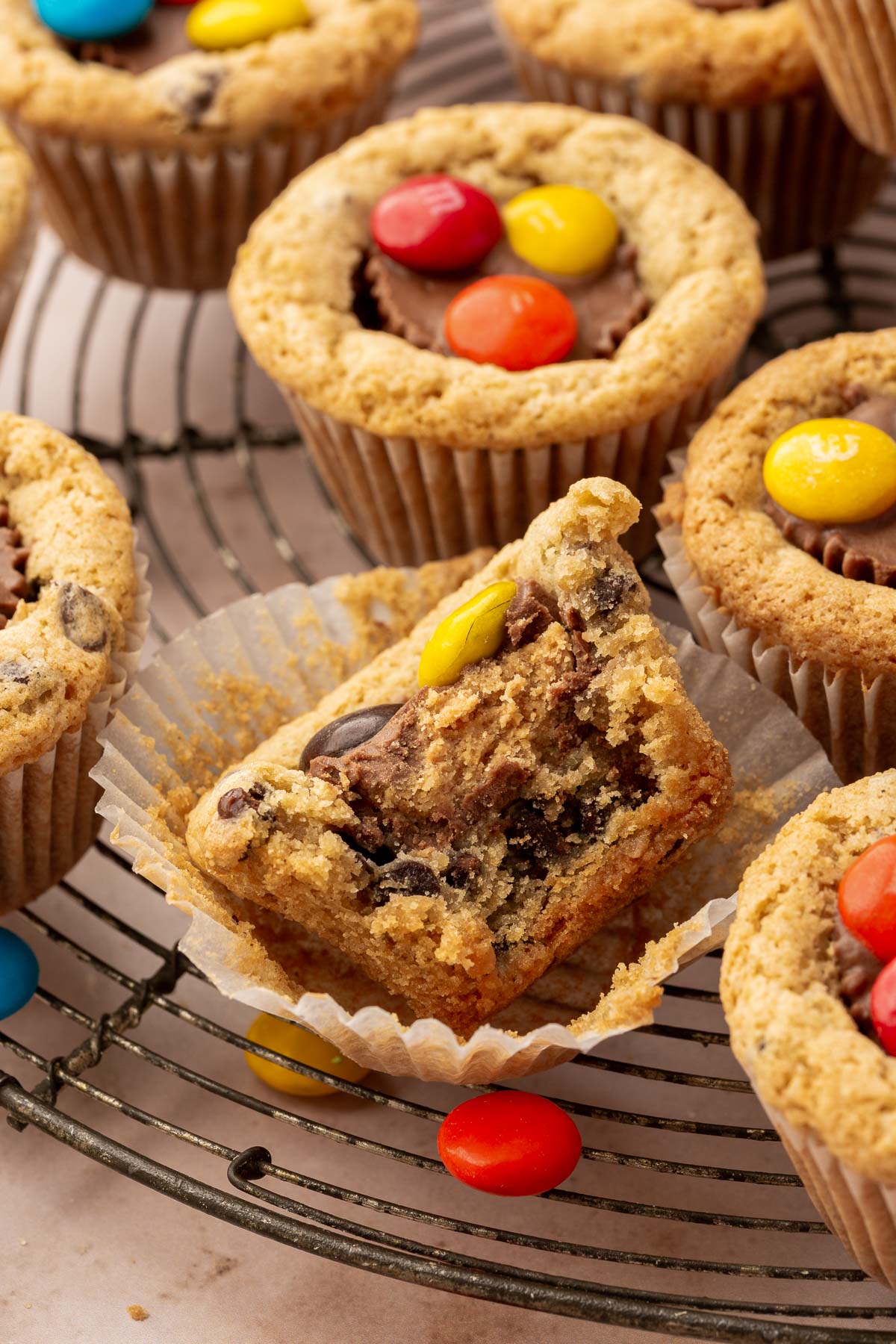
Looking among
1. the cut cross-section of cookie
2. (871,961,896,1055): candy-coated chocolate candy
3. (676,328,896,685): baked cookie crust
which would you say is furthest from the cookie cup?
(871,961,896,1055): candy-coated chocolate candy

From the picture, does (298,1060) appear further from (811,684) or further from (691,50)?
(691,50)

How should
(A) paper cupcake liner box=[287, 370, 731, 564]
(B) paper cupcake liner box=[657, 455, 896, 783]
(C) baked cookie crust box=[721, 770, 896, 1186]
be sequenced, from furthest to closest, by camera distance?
(A) paper cupcake liner box=[287, 370, 731, 564], (B) paper cupcake liner box=[657, 455, 896, 783], (C) baked cookie crust box=[721, 770, 896, 1186]

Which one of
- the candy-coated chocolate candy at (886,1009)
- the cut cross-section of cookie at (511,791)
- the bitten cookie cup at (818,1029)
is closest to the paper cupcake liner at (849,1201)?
the bitten cookie cup at (818,1029)

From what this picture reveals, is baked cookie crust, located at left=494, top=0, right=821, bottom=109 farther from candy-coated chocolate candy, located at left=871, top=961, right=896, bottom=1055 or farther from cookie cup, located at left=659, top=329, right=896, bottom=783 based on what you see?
candy-coated chocolate candy, located at left=871, top=961, right=896, bottom=1055

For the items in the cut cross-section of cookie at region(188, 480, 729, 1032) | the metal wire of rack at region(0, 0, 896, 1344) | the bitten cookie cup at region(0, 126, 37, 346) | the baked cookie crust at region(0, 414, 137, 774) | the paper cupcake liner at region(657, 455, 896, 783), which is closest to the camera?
the metal wire of rack at region(0, 0, 896, 1344)

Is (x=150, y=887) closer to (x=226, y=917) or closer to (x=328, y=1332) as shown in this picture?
(x=226, y=917)

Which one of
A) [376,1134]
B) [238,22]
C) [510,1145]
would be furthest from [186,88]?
[510,1145]

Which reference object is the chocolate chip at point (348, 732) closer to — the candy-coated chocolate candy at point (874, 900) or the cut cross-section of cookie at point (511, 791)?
the cut cross-section of cookie at point (511, 791)

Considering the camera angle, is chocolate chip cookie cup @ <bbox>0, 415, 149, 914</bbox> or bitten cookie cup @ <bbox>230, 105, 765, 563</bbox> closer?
chocolate chip cookie cup @ <bbox>0, 415, 149, 914</bbox>
